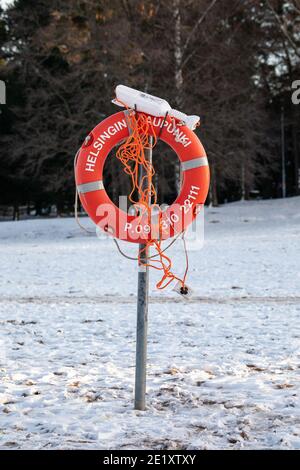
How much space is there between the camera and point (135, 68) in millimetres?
23891

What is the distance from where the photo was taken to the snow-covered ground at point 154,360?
4250mm

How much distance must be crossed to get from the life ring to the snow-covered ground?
120 cm

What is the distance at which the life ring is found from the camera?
16.1 ft

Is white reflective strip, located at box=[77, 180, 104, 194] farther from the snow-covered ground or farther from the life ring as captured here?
the snow-covered ground

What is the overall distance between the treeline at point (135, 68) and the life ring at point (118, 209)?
18.4m

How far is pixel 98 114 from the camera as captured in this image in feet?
80.1

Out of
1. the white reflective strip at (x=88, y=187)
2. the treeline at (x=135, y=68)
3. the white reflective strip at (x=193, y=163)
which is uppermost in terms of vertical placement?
the treeline at (x=135, y=68)

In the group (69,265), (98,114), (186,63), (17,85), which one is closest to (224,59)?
(186,63)

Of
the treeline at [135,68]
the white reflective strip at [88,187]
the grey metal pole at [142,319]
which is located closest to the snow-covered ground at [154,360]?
the grey metal pole at [142,319]

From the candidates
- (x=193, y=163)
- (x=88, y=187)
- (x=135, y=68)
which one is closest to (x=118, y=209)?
(x=88, y=187)

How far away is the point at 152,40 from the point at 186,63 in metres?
1.68

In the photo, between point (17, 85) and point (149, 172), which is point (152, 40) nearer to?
point (17, 85)

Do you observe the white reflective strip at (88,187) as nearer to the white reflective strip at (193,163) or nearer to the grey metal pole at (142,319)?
the grey metal pole at (142,319)
